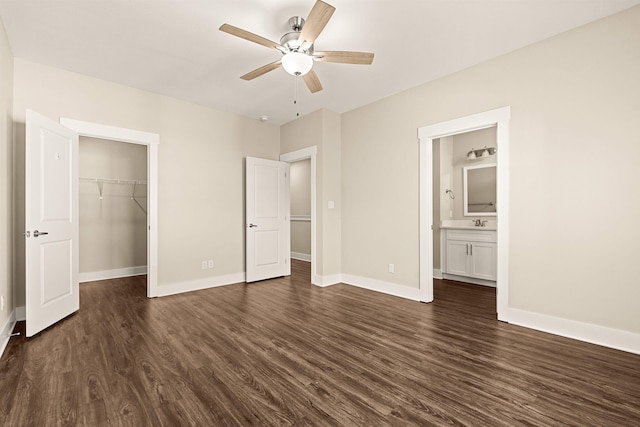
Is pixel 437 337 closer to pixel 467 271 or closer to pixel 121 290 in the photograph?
pixel 467 271

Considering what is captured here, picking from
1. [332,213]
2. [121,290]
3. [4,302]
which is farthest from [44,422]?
[332,213]

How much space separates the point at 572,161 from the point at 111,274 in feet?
22.4

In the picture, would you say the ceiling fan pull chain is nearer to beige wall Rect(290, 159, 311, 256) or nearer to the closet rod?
beige wall Rect(290, 159, 311, 256)

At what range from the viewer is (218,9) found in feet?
8.12

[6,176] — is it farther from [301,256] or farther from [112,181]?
[301,256]

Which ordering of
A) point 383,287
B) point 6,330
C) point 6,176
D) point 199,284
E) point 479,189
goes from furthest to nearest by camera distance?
point 479,189, point 199,284, point 383,287, point 6,176, point 6,330

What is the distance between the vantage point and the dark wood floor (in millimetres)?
1738

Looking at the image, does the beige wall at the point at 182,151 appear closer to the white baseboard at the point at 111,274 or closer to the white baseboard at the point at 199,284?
the white baseboard at the point at 199,284

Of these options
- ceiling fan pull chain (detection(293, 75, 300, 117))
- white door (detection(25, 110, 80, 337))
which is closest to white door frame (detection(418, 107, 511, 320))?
ceiling fan pull chain (detection(293, 75, 300, 117))

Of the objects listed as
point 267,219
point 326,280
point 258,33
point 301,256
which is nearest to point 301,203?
point 301,256

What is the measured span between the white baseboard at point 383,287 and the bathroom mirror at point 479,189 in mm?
2118

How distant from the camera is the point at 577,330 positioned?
2758 mm

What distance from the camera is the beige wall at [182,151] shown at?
3432mm

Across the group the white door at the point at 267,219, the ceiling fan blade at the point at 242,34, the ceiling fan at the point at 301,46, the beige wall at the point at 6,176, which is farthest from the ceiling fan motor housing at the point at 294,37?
the white door at the point at 267,219
